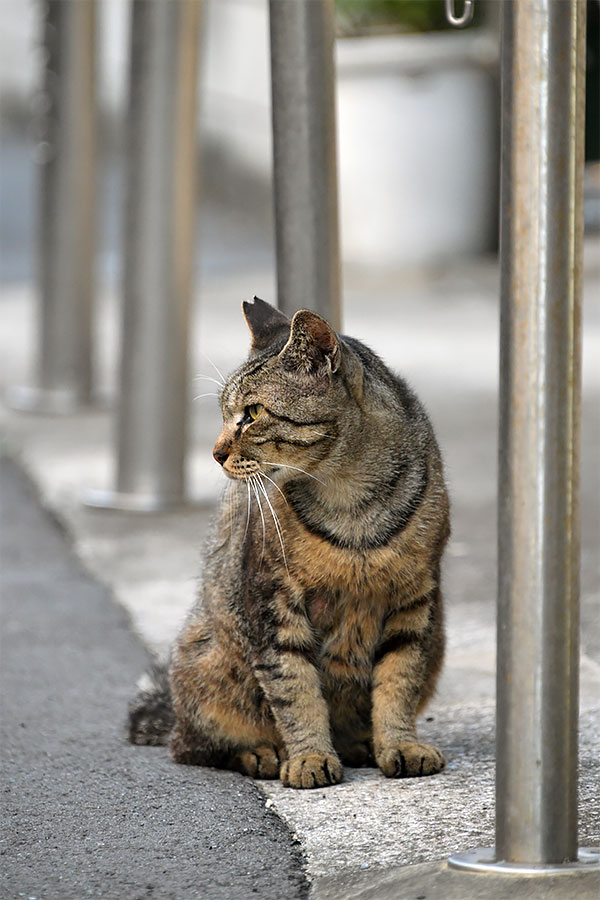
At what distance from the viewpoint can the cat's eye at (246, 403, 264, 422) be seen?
324 centimetres

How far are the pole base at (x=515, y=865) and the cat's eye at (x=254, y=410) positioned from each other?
110 centimetres

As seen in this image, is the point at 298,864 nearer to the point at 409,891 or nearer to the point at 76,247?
the point at 409,891

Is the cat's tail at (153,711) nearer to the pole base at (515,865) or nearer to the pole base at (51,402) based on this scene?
the pole base at (515,865)

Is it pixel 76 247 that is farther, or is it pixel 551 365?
pixel 76 247

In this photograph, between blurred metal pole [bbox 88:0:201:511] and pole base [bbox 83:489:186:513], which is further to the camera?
pole base [bbox 83:489:186:513]

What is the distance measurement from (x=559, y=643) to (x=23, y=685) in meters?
2.25

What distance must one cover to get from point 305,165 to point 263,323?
1.19m

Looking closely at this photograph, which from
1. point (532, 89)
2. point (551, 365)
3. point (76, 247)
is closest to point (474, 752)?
point (551, 365)

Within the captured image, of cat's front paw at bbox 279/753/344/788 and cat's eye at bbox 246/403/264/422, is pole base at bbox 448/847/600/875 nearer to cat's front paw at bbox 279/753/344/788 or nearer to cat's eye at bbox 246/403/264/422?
cat's front paw at bbox 279/753/344/788

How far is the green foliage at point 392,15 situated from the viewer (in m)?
11.7

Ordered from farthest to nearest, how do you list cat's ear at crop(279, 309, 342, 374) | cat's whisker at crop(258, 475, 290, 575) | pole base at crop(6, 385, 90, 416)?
1. pole base at crop(6, 385, 90, 416)
2. cat's whisker at crop(258, 475, 290, 575)
3. cat's ear at crop(279, 309, 342, 374)

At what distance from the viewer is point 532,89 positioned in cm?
238

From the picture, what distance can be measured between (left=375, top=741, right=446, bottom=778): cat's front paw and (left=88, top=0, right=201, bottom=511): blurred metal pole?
3.02m

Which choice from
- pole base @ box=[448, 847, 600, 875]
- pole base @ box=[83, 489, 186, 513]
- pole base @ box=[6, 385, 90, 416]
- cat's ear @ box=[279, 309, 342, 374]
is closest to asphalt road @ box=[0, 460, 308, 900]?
pole base @ box=[448, 847, 600, 875]
